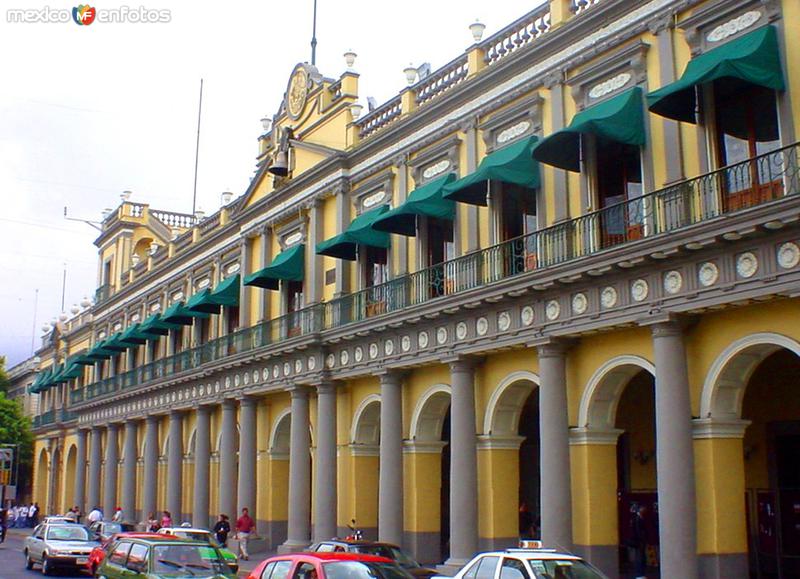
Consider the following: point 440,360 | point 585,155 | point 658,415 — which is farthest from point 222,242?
point 658,415

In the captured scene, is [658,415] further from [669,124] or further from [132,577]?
[132,577]

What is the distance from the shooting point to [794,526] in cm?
1944

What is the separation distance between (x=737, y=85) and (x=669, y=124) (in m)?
1.60

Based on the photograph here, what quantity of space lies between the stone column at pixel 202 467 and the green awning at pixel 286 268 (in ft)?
25.0

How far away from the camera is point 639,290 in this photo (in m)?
17.5

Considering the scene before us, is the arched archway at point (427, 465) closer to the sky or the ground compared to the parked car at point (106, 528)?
closer to the sky

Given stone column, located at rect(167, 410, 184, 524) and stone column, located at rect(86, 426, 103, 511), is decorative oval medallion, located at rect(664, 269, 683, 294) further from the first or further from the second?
stone column, located at rect(86, 426, 103, 511)

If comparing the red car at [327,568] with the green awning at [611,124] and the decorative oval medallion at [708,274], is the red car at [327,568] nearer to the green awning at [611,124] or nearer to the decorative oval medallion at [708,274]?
the decorative oval medallion at [708,274]

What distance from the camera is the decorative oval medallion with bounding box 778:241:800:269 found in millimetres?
14852

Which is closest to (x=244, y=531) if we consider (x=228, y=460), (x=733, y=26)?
(x=228, y=460)

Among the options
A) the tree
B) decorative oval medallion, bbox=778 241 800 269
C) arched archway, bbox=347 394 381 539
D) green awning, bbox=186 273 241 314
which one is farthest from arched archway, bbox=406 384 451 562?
the tree

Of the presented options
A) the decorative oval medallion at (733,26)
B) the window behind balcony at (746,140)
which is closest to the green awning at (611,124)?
the window behind balcony at (746,140)

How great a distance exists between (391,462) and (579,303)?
25.4 feet

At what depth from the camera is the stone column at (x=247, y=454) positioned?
1230 inches
